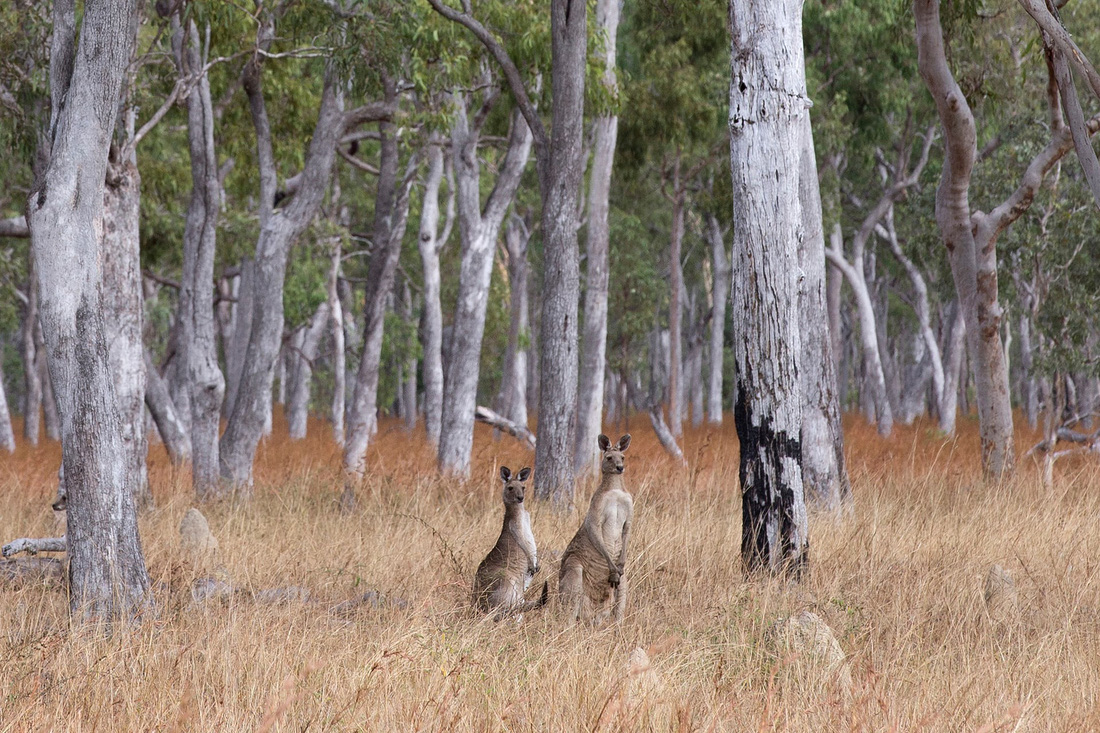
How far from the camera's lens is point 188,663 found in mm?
4340

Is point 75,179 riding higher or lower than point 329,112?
lower

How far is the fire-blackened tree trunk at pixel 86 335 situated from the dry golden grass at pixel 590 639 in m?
0.28

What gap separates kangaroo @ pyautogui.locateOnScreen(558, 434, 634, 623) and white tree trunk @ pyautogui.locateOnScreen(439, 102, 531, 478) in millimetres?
5963

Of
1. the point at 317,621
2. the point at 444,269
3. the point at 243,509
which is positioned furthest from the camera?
the point at 444,269

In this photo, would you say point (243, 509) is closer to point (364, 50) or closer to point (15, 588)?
point (15, 588)

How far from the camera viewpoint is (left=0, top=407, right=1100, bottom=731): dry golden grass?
12.5 ft

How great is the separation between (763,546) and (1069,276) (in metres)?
14.5

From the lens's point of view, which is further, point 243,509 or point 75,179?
point 243,509

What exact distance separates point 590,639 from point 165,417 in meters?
8.78

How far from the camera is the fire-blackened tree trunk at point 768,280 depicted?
5.97m

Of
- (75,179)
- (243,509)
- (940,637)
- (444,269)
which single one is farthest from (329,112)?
(444,269)

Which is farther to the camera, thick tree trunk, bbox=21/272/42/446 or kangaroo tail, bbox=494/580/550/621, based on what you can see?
thick tree trunk, bbox=21/272/42/446

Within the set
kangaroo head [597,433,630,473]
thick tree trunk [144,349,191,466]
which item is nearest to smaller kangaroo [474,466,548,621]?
kangaroo head [597,433,630,473]

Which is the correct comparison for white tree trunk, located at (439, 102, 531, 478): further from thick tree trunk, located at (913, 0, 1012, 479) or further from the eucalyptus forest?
thick tree trunk, located at (913, 0, 1012, 479)
